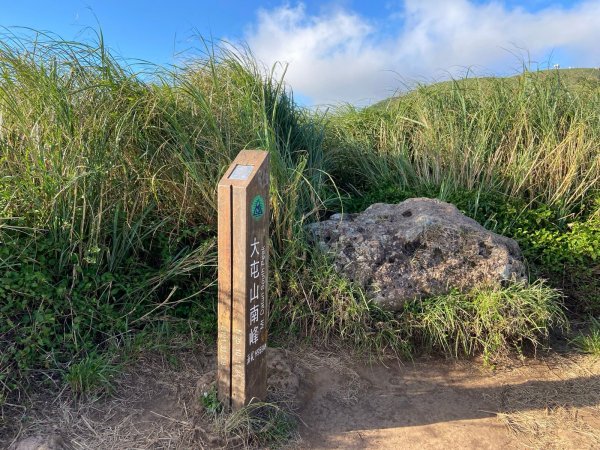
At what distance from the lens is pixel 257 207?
93.5 inches

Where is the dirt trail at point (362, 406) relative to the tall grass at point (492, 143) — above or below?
below

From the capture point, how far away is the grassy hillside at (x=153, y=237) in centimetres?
293

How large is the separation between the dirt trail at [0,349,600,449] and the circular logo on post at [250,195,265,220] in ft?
3.54

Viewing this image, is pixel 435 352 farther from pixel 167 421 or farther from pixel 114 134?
pixel 114 134

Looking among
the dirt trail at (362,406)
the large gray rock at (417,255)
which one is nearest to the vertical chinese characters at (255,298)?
the dirt trail at (362,406)

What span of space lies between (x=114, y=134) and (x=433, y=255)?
248 centimetres

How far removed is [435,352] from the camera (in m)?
3.43

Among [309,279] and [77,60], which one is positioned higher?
[77,60]

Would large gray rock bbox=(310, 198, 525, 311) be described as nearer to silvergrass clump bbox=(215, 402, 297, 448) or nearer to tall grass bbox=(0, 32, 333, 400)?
tall grass bbox=(0, 32, 333, 400)

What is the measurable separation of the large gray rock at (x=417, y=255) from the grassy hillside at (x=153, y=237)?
114mm

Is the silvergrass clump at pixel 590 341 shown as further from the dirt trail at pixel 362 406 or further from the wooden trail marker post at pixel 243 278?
the wooden trail marker post at pixel 243 278

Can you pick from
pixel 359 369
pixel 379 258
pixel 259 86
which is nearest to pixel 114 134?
pixel 259 86

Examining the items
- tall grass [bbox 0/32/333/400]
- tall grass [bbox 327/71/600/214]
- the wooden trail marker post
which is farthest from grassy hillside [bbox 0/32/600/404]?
the wooden trail marker post

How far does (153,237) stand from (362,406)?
72.8 inches
